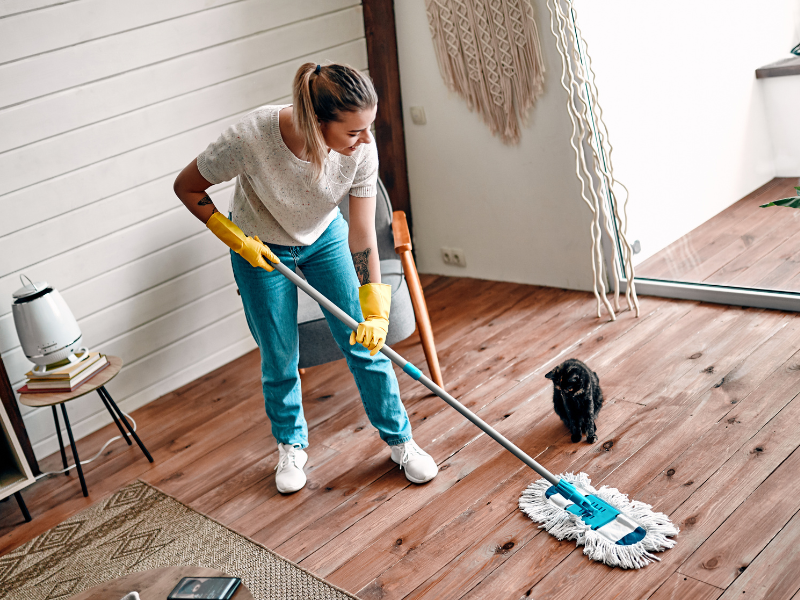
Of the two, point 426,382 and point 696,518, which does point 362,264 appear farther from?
point 696,518

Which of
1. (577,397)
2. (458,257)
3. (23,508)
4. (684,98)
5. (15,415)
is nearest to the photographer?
(577,397)

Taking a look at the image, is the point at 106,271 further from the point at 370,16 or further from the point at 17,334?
the point at 370,16

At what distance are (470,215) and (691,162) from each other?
3.54ft

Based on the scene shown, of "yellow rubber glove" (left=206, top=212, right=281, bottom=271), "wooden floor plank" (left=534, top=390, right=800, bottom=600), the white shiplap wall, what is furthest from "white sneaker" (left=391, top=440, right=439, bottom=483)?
the white shiplap wall

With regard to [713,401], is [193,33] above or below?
above

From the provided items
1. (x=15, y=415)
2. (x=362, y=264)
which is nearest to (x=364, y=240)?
(x=362, y=264)

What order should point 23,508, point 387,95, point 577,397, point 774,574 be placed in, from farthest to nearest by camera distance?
point 387,95 → point 23,508 → point 577,397 → point 774,574

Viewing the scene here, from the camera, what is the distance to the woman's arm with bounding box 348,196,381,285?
6.73ft

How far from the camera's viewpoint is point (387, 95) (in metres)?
3.59

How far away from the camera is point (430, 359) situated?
8.84ft

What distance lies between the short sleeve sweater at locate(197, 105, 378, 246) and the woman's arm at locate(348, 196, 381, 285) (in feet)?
0.13

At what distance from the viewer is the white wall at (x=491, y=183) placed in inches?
124

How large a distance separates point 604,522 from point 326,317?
0.95 meters

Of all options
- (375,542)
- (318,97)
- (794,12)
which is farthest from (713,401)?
(318,97)
